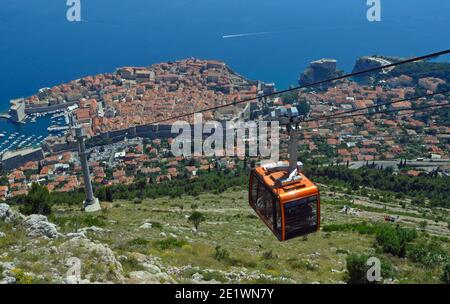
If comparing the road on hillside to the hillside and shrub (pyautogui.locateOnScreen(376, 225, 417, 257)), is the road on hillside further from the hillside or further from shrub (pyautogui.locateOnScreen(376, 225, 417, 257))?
shrub (pyautogui.locateOnScreen(376, 225, 417, 257))

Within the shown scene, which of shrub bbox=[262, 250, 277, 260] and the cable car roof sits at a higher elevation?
the cable car roof

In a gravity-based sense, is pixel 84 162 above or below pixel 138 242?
above

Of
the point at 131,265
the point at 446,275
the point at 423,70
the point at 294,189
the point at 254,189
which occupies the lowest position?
the point at 423,70

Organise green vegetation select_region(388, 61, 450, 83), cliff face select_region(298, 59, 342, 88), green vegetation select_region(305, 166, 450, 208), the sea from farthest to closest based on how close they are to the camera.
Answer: the sea < cliff face select_region(298, 59, 342, 88) < green vegetation select_region(388, 61, 450, 83) < green vegetation select_region(305, 166, 450, 208)

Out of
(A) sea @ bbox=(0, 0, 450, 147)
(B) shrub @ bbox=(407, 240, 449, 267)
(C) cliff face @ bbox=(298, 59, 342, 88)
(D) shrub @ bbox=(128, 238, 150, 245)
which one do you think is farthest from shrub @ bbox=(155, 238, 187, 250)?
(C) cliff face @ bbox=(298, 59, 342, 88)

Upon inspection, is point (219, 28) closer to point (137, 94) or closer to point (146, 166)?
point (137, 94)

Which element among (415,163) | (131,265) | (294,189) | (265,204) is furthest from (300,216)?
(415,163)

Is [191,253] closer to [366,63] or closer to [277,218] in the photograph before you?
[277,218]
